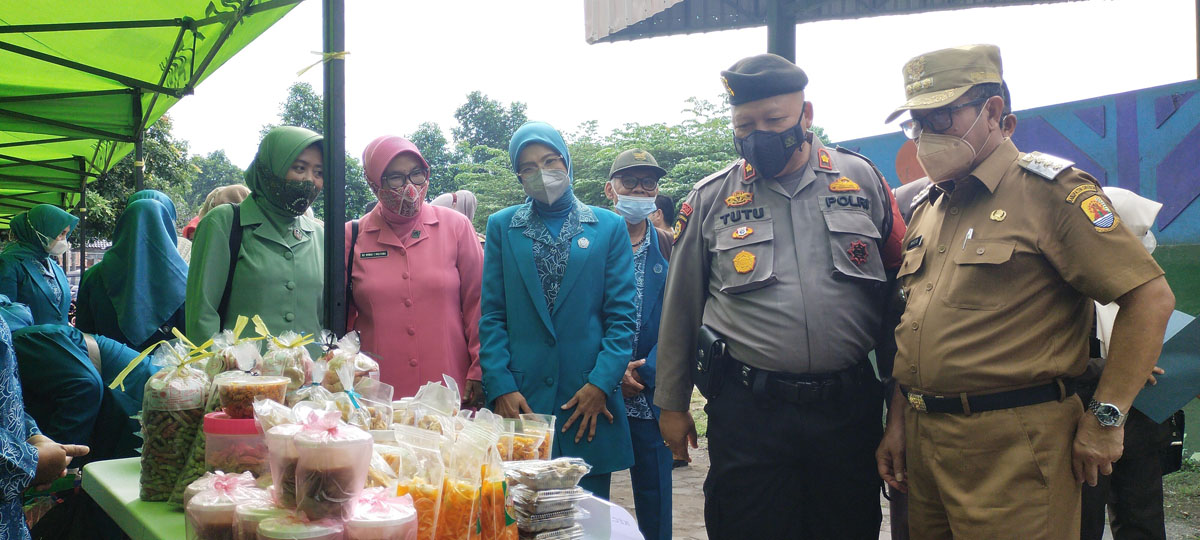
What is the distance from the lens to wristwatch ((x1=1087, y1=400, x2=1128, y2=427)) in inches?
81.2

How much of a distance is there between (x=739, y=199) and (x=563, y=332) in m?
0.87

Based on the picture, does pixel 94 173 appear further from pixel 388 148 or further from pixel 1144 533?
pixel 1144 533

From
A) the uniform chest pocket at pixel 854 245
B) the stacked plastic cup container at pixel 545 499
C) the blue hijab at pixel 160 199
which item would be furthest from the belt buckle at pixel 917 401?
the blue hijab at pixel 160 199

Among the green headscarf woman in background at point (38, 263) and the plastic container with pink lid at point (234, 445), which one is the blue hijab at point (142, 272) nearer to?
the green headscarf woman in background at point (38, 263)

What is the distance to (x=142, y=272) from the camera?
4.12 meters

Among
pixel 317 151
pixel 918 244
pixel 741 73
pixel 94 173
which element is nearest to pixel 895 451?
pixel 918 244

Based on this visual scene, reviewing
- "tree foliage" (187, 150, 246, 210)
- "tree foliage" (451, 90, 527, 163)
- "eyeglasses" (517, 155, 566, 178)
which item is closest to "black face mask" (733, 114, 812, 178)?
"eyeglasses" (517, 155, 566, 178)

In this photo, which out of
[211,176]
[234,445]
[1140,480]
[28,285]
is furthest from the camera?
[211,176]

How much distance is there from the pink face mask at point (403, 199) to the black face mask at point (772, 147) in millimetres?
1307

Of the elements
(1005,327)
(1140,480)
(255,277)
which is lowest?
(1140,480)

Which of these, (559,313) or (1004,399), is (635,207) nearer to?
(559,313)

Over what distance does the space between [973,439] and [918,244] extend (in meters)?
0.67

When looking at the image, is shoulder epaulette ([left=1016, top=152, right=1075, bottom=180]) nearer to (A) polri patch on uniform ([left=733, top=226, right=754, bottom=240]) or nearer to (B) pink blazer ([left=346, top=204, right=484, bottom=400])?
(A) polri patch on uniform ([left=733, top=226, right=754, bottom=240])

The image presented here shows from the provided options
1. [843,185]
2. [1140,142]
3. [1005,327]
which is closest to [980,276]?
[1005,327]
